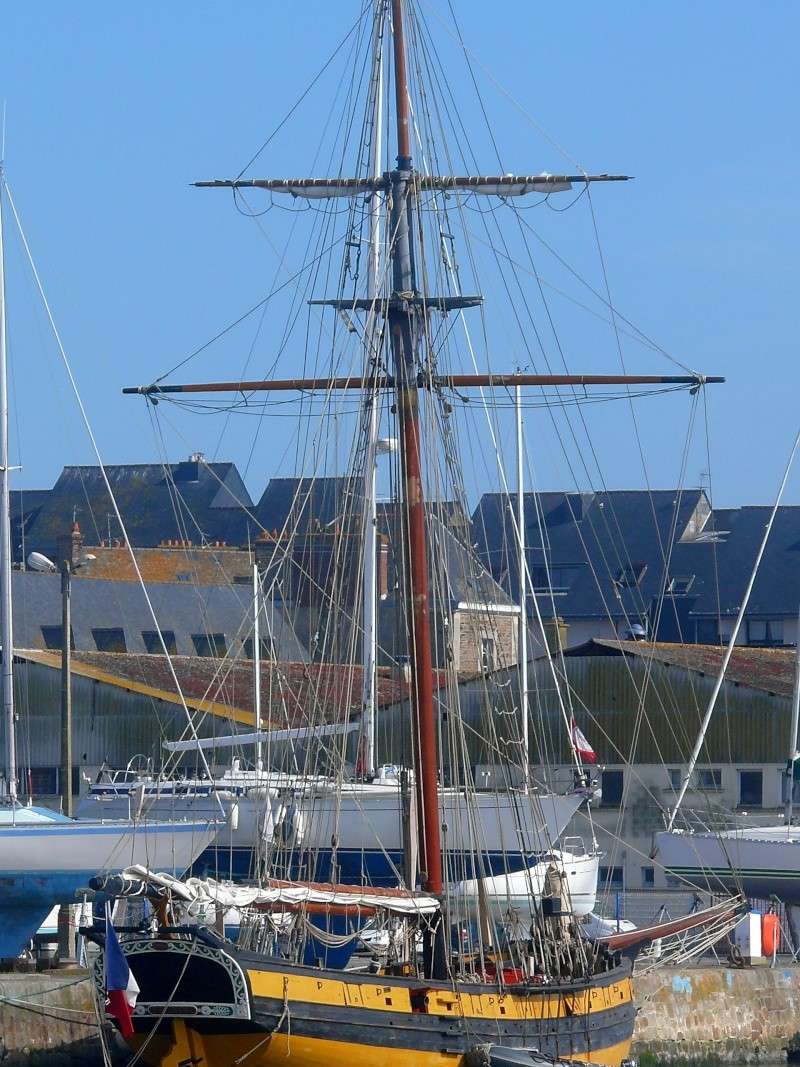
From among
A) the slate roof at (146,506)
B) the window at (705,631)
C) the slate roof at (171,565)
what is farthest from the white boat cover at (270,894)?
the slate roof at (146,506)

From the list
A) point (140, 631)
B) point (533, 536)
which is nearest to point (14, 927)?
point (140, 631)

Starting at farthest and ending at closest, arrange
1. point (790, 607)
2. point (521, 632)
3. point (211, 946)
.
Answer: point (790, 607), point (521, 632), point (211, 946)

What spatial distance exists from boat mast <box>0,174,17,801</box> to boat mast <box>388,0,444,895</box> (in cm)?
872

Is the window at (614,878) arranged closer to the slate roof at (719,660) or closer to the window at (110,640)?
the slate roof at (719,660)

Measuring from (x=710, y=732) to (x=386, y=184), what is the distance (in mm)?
24538

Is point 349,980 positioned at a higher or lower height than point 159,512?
lower

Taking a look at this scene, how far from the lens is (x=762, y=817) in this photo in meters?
52.2

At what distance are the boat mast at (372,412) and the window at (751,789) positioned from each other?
480 inches

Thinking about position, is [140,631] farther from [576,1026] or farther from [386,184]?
[576,1026]

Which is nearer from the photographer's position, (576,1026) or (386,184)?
(576,1026)

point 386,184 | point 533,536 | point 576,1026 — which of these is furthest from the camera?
point 533,536

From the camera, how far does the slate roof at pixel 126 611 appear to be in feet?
229

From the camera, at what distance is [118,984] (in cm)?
2450

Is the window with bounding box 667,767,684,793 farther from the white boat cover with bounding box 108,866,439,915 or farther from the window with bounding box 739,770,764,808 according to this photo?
the white boat cover with bounding box 108,866,439,915
